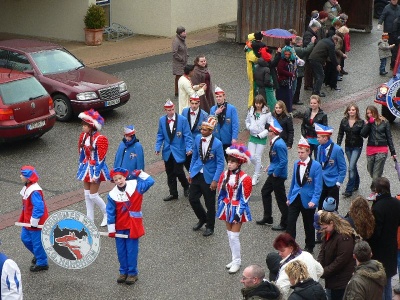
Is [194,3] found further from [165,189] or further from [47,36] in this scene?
[165,189]

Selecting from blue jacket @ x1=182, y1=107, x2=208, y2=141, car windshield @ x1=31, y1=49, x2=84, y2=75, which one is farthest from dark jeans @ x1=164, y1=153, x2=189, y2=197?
car windshield @ x1=31, y1=49, x2=84, y2=75

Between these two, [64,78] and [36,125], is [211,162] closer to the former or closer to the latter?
[36,125]

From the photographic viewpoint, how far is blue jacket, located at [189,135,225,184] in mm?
11898

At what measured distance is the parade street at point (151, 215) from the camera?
34.9ft

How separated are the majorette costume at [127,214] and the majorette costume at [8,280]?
88.6 inches

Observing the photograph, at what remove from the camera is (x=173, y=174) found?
44.4ft

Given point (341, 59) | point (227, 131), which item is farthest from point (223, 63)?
point (227, 131)

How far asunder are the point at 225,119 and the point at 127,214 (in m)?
3.78

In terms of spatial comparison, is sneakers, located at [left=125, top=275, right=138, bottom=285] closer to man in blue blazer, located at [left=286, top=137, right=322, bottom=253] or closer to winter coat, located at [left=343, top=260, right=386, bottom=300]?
man in blue blazer, located at [left=286, top=137, right=322, bottom=253]

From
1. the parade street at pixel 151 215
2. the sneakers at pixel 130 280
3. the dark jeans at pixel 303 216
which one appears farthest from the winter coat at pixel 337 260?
the sneakers at pixel 130 280

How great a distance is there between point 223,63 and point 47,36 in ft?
22.1

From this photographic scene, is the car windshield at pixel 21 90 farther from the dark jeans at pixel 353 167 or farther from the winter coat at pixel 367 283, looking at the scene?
the winter coat at pixel 367 283

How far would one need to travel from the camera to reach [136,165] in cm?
1220

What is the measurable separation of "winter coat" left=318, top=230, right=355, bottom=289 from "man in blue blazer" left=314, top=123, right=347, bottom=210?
2.83 metres
